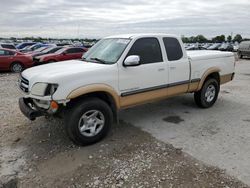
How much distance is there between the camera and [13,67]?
543 inches

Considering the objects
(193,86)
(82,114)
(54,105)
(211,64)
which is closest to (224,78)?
(211,64)

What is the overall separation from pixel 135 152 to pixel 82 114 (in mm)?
1067

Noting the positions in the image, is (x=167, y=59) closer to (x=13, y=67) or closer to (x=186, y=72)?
(x=186, y=72)

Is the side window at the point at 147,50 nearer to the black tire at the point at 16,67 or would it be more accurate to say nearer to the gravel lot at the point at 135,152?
the gravel lot at the point at 135,152

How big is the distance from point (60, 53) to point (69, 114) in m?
11.7

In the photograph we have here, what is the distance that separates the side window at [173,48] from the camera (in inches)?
214

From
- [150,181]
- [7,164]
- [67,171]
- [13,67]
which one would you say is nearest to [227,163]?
[150,181]

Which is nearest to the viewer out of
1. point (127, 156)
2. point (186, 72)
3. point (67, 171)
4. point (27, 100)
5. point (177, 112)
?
point (67, 171)

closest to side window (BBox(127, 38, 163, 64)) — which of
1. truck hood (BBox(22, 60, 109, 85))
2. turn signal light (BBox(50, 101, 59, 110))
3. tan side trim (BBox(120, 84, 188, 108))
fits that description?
tan side trim (BBox(120, 84, 188, 108))

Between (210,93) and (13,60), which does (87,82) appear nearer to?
(210,93)

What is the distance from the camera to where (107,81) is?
4.38 m

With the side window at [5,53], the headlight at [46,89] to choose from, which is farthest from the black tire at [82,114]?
the side window at [5,53]

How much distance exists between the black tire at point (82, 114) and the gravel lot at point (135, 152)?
0.52 ft

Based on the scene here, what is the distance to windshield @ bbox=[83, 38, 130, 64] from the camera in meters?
4.75
